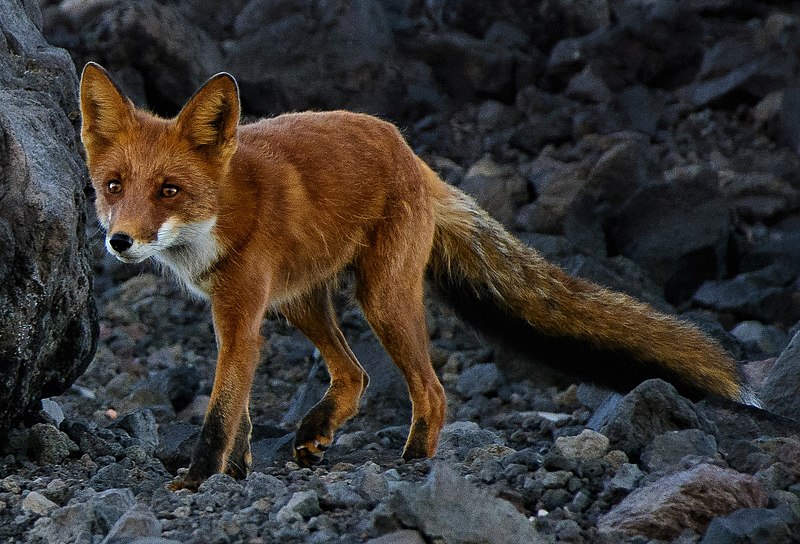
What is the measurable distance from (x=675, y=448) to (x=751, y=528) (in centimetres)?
117

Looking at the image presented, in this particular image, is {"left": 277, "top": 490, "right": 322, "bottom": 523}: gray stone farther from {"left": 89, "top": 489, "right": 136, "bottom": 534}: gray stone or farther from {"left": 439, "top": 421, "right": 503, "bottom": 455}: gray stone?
{"left": 439, "top": 421, "right": 503, "bottom": 455}: gray stone

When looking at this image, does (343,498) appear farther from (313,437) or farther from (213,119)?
(213,119)

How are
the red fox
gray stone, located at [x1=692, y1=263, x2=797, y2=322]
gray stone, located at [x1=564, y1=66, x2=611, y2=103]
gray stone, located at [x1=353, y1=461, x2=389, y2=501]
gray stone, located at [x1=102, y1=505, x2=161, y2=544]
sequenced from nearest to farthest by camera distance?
gray stone, located at [x1=102, y1=505, x2=161, y2=544] < gray stone, located at [x1=353, y1=461, x2=389, y2=501] < the red fox < gray stone, located at [x1=692, y1=263, x2=797, y2=322] < gray stone, located at [x1=564, y1=66, x2=611, y2=103]

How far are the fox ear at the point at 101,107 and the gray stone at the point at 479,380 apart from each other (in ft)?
15.6

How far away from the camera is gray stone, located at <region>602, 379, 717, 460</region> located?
644 centimetres

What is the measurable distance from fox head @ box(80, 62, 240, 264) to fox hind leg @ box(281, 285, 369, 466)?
1.31 meters

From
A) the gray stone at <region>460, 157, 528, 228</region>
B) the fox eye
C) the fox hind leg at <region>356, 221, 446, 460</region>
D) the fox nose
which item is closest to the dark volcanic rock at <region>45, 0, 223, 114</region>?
the gray stone at <region>460, 157, 528, 228</region>

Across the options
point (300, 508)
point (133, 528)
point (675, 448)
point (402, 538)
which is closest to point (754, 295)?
point (675, 448)

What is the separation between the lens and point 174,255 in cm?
683

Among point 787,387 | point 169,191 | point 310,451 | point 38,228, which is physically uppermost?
point 169,191

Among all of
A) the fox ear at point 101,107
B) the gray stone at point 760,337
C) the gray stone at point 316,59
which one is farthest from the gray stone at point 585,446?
the gray stone at point 316,59

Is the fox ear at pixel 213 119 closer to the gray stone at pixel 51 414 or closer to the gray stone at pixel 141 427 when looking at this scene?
the gray stone at pixel 51 414

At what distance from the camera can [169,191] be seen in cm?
660

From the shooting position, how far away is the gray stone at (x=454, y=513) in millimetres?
5031
